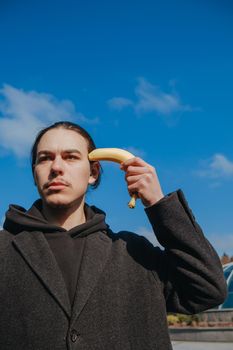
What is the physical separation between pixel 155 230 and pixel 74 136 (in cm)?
97

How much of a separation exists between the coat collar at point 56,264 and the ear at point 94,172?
Result: 49 cm

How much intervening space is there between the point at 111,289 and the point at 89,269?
182 mm

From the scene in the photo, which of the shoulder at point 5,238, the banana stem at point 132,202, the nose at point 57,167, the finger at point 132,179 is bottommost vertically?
the shoulder at point 5,238

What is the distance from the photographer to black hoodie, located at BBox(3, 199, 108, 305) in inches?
94.3

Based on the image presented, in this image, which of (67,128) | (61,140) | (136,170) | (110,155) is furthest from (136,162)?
(67,128)

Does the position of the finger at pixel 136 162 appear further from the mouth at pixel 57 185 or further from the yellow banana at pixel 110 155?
the mouth at pixel 57 185

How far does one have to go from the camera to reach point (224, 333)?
55.6ft

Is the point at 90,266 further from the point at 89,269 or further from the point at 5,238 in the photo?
the point at 5,238

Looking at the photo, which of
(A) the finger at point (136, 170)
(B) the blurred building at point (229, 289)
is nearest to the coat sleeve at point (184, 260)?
(A) the finger at point (136, 170)

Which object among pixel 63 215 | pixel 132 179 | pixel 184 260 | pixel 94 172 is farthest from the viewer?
pixel 94 172

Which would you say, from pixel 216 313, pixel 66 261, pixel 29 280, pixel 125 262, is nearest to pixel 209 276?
pixel 125 262

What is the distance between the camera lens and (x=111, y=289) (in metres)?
2.33

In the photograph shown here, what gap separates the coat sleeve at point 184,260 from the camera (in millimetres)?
2297

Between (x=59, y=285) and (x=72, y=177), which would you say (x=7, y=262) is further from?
(x=72, y=177)
